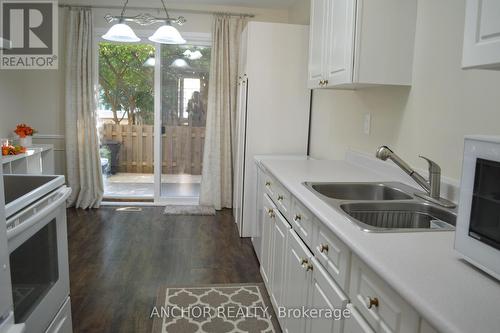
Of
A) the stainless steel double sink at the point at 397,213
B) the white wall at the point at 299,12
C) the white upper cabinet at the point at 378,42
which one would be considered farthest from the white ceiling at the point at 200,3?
the stainless steel double sink at the point at 397,213

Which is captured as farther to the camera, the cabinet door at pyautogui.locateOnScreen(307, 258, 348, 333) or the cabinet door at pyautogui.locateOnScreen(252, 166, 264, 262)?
the cabinet door at pyautogui.locateOnScreen(252, 166, 264, 262)

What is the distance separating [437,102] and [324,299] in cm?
110

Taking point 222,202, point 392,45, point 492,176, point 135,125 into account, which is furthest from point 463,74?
point 135,125

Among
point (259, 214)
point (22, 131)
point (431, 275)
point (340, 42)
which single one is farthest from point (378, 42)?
point (22, 131)

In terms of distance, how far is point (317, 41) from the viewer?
2695 mm

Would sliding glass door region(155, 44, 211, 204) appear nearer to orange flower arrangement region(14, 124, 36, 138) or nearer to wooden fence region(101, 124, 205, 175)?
wooden fence region(101, 124, 205, 175)

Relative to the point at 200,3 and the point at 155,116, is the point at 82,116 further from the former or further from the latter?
the point at 200,3

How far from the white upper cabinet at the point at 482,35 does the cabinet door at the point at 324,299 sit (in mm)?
802

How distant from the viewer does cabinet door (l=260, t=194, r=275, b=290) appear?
99.9 inches

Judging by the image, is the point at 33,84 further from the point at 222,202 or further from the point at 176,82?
the point at 222,202

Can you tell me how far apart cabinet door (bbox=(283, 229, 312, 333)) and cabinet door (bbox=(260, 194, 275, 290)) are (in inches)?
18.5

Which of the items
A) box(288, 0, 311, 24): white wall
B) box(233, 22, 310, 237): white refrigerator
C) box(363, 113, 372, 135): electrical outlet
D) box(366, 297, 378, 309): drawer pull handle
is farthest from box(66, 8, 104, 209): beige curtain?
box(366, 297, 378, 309): drawer pull handle

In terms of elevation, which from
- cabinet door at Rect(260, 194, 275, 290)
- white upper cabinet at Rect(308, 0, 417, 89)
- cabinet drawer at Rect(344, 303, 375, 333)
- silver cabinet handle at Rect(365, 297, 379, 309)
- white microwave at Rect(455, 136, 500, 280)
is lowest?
cabinet door at Rect(260, 194, 275, 290)

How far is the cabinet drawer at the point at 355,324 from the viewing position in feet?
3.67
